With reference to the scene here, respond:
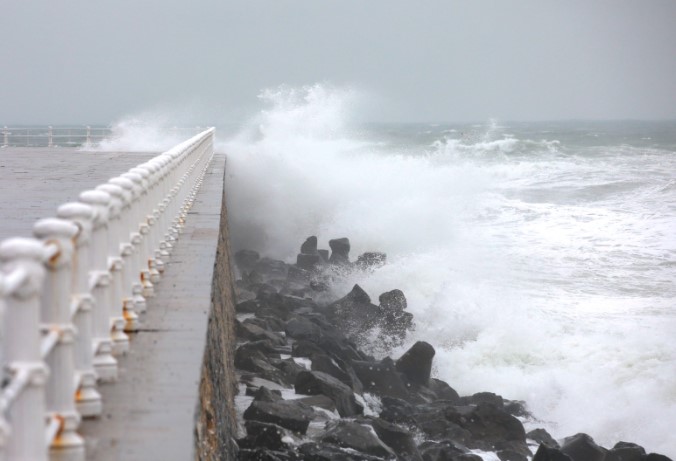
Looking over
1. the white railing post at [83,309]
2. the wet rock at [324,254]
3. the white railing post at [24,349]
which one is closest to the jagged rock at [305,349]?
the white railing post at [83,309]

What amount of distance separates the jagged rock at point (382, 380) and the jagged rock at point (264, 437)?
4322 mm

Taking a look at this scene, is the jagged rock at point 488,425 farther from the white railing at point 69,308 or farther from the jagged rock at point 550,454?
the white railing at point 69,308

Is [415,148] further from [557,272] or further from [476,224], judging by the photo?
[557,272]

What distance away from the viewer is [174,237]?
357 inches

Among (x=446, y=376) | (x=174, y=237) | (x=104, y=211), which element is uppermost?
(x=104, y=211)

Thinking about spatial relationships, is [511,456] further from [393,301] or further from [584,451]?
[393,301]

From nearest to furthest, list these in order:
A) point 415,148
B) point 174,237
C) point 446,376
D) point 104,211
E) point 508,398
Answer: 1. point 104,211
2. point 174,237
3. point 508,398
4. point 446,376
5. point 415,148

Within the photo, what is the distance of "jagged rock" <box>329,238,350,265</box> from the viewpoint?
80.6 ft

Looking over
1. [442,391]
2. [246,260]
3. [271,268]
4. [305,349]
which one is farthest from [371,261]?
[305,349]

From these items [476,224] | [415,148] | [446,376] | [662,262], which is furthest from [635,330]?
[415,148]

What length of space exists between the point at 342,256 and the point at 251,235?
570 cm

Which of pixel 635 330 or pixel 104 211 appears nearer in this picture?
pixel 104 211

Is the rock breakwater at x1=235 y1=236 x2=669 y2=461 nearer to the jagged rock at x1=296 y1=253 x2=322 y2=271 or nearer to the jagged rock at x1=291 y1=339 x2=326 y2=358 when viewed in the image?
the jagged rock at x1=291 y1=339 x2=326 y2=358

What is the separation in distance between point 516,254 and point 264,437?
69.6 ft
